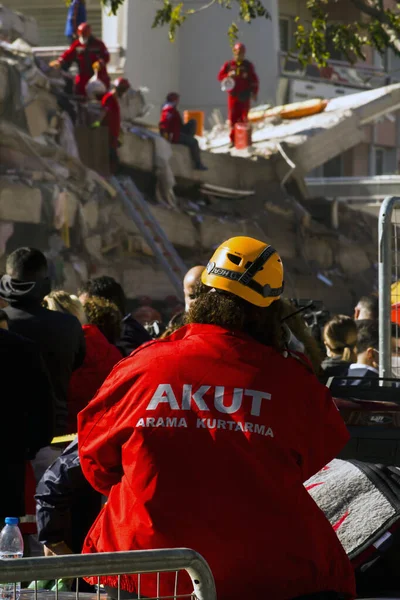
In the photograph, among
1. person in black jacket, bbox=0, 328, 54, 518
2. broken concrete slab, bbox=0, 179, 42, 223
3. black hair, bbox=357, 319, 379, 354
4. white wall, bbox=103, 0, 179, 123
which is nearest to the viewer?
person in black jacket, bbox=0, 328, 54, 518

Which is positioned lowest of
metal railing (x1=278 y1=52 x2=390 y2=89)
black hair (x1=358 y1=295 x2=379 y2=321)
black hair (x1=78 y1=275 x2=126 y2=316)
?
black hair (x1=358 y1=295 x2=379 y2=321)

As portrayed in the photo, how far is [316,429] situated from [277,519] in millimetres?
245

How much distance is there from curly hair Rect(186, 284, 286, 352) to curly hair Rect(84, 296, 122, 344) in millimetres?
3173

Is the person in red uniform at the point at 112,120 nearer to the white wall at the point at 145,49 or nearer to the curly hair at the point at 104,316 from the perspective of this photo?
the white wall at the point at 145,49

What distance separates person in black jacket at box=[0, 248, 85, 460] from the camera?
17.8ft

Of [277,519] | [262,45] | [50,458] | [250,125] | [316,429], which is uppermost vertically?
[262,45]

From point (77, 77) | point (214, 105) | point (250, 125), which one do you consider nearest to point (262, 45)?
point (214, 105)

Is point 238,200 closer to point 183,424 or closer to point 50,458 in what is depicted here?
point 50,458

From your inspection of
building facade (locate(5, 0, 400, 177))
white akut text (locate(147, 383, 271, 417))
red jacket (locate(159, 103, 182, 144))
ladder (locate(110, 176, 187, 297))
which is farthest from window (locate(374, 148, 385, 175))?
white akut text (locate(147, 383, 271, 417))

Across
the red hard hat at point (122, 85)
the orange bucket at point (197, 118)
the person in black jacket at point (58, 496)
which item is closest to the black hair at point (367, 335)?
the person in black jacket at point (58, 496)

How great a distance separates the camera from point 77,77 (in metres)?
19.0

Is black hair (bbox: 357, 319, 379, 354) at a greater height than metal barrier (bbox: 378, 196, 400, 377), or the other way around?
metal barrier (bbox: 378, 196, 400, 377)

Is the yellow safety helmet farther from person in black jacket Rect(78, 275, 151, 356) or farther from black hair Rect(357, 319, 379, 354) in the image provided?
black hair Rect(357, 319, 379, 354)

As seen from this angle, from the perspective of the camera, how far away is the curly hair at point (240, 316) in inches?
109
